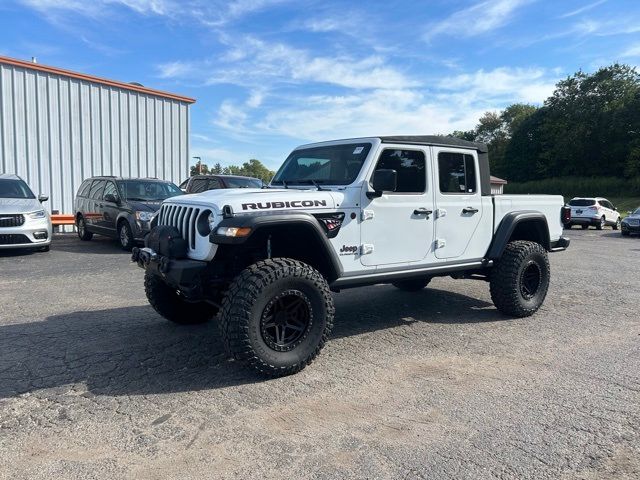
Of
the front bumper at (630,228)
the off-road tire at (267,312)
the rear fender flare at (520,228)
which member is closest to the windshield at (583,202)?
the front bumper at (630,228)

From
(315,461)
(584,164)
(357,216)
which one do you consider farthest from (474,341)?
(584,164)

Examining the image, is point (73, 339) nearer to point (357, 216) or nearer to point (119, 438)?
point (119, 438)

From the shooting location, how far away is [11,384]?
3.79m

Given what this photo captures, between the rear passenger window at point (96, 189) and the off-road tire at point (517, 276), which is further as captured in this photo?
the rear passenger window at point (96, 189)

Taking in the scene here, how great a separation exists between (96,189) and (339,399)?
10952 millimetres

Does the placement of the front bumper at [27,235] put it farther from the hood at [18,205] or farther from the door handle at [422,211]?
the door handle at [422,211]

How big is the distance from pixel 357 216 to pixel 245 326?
1.45 m

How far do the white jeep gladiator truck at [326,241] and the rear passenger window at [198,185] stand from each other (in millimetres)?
7856

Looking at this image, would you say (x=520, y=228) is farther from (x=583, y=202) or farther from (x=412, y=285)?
(x=583, y=202)

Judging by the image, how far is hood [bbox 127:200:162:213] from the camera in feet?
35.7

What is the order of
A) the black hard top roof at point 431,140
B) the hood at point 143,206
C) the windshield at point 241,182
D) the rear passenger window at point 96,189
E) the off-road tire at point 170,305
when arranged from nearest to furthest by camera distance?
the black hard top roof at point 431,140 < the off-road tire at point 170,305 < the hood at point 143,206 < the rear passenger window at point 96,189 < the windshield at point 241,182

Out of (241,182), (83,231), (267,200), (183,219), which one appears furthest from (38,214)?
(267,200)

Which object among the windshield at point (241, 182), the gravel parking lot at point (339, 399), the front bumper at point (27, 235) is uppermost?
the windshield at point (241, 182)

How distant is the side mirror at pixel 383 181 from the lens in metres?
4.42
